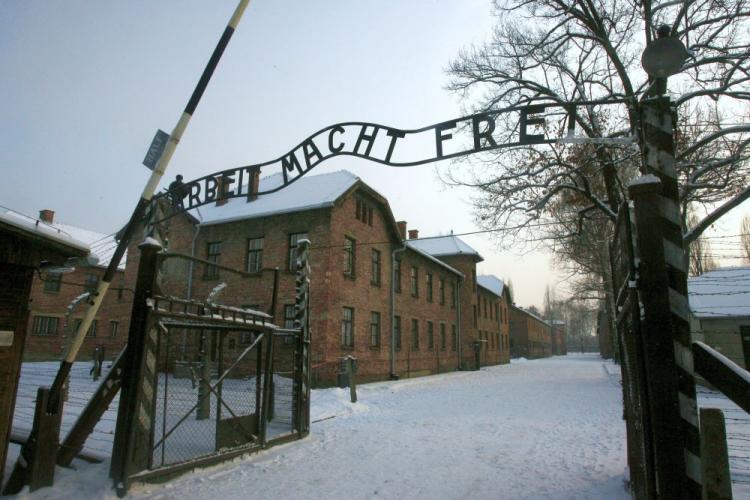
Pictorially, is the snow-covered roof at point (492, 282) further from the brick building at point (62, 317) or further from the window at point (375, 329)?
the brick building at point (62, 317)

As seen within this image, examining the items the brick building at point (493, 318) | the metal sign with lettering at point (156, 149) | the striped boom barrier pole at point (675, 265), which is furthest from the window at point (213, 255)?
the brick building at point (493, 318)

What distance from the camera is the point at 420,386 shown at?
62.5ft

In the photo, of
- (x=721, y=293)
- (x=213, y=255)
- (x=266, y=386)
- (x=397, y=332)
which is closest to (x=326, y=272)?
(x=213, y=255)

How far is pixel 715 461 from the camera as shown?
2.73 meters

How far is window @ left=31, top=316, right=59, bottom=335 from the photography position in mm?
28406

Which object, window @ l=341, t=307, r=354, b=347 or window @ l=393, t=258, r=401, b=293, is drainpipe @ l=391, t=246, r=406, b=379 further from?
window @ l=341, t=307, r=354, b=347

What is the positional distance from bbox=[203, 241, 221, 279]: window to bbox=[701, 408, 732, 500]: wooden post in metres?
20.1

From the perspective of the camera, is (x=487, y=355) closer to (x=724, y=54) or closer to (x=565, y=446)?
(x=724, y=54)

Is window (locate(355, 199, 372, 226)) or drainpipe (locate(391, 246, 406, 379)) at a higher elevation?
window (locate(355, 199, 372, 226))

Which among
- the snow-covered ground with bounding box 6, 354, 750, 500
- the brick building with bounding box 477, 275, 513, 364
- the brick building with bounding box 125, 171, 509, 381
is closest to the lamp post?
the snow-covered ground with bounding box 6, 354, 750, 500

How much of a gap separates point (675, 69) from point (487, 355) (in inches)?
1466

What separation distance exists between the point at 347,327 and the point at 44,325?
21842 millimetres

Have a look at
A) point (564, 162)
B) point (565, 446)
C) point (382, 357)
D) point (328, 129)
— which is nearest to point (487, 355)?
point (382, 357)

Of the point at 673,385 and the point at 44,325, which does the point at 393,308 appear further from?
the point at 44,325
